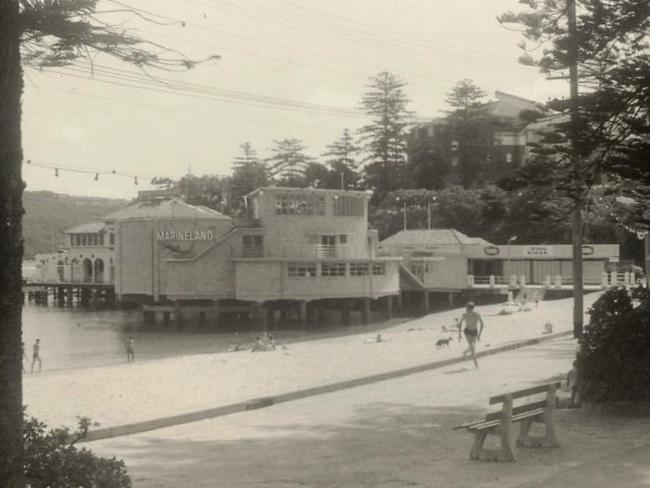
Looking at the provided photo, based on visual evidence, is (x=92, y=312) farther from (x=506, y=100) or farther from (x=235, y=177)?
(x=506, y=100)

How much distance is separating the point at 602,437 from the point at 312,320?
4979cm

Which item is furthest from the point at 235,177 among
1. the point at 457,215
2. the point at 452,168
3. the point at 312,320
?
the point at 312,320

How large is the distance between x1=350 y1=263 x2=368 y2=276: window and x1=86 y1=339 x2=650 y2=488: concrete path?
1520 inches

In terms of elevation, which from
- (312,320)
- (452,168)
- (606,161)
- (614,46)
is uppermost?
(452,168)

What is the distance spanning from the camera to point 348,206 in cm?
5706

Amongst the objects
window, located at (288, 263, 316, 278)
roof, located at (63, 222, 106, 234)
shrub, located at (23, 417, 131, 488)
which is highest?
roof, located at (63, 222, 106, 234)

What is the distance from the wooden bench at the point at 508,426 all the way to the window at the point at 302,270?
4346 centimetres

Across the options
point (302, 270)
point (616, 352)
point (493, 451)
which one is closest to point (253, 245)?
point (302, 270)

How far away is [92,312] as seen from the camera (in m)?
77.9

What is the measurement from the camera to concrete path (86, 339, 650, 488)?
28.3 feet

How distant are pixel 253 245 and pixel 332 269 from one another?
496 cm

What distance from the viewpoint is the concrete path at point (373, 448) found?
8633mm

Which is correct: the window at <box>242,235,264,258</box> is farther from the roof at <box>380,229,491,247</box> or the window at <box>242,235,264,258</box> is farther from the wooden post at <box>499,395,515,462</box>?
the wooden post at <box>499,395,515,462</box>

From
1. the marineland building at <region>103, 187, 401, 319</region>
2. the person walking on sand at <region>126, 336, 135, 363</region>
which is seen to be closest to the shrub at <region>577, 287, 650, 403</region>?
the person walking on sand at <region>126, 336, 135, 363</region>
